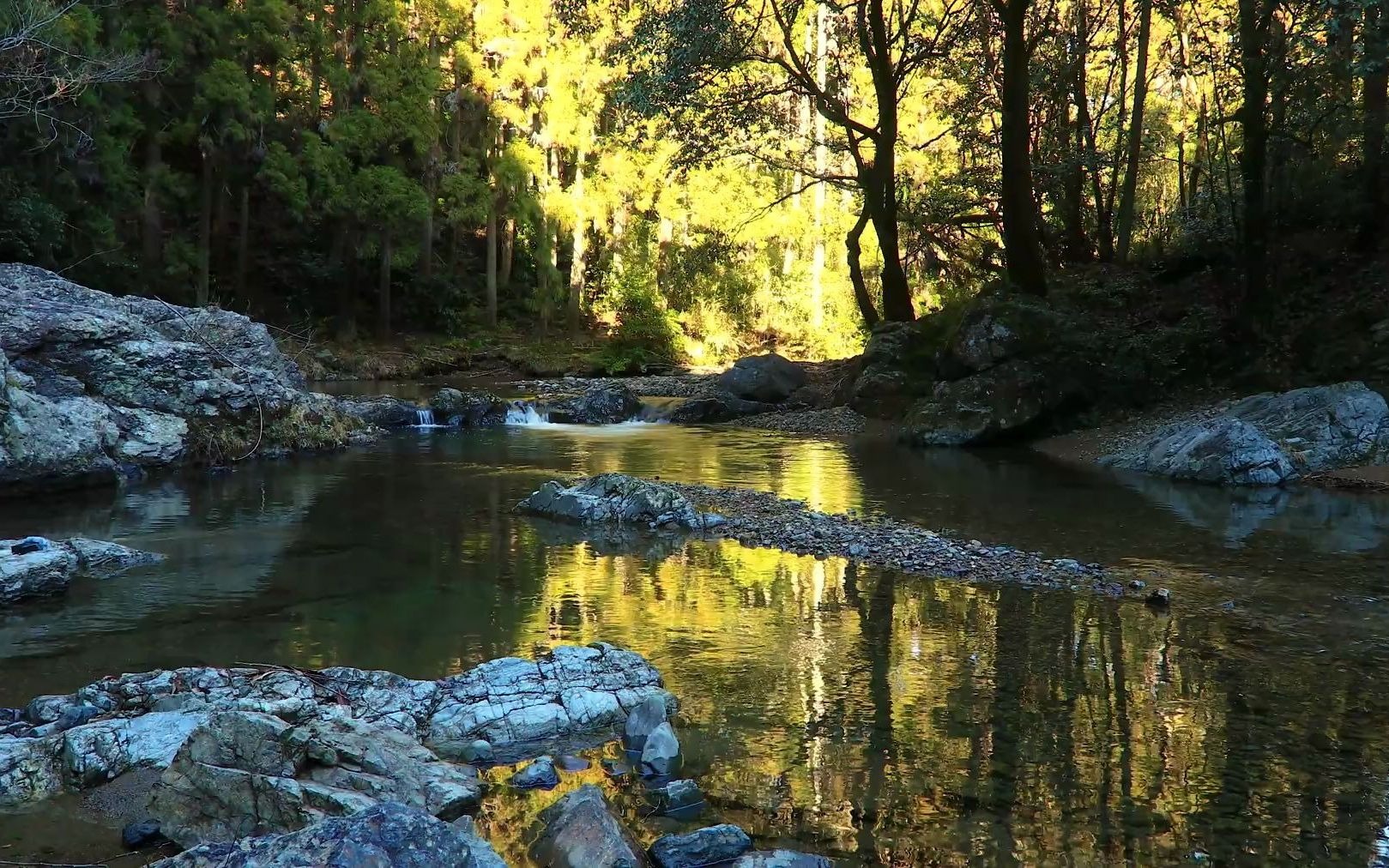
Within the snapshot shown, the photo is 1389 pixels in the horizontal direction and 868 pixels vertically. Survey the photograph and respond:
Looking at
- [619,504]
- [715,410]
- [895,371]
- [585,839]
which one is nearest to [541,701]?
[585,839]

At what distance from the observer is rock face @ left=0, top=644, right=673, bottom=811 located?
16.8 ft

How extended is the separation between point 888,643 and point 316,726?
395 centimetres

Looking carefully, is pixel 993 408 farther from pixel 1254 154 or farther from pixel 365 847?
pixel 365 847

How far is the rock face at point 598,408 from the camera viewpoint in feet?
81.7

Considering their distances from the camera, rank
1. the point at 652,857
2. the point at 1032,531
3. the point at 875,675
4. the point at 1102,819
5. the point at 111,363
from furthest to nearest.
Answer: the point at 111,363 → the point at 1032,531 → the point at 875,675 → the point at 1102,819 → the point at 652,857

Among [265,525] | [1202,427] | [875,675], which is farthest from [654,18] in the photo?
[875,675]

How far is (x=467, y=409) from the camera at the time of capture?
2381 centimetres

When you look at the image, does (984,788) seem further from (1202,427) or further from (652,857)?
(1202,427)

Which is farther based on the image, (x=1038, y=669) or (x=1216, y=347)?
(x=1216, y=347)

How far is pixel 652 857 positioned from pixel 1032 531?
26.5 feet

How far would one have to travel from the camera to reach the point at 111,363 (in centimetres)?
1644

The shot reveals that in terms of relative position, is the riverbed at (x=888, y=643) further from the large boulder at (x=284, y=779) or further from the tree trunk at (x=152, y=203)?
the tree trunk at (x=152, y=203)

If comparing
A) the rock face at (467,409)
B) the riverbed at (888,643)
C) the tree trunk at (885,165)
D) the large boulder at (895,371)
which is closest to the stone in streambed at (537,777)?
the riverbed at (888,643)

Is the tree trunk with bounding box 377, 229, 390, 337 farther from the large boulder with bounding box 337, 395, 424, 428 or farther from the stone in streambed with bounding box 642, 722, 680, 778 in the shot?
the stone in streambed with bounding box 642, 722, 680, 778
